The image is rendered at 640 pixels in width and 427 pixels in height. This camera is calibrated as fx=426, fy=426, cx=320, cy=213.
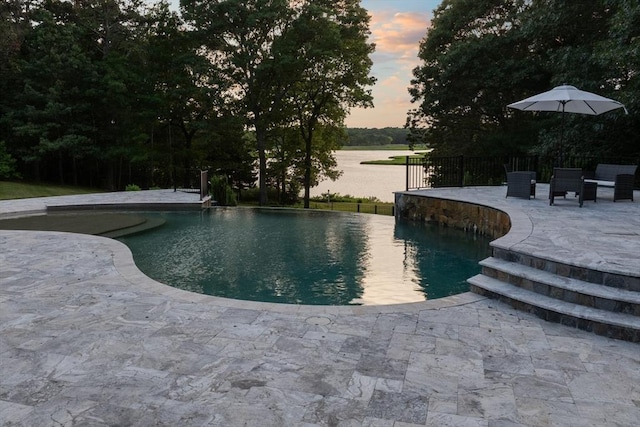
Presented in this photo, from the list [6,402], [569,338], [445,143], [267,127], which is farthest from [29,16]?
[569,338]

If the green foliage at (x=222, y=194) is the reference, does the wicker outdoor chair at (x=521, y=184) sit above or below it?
above

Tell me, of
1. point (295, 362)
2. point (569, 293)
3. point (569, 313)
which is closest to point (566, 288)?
point (569, 293)

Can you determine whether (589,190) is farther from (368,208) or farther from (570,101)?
(368,208)

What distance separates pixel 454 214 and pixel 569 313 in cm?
640

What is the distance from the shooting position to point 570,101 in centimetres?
930

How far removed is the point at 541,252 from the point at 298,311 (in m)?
2.91

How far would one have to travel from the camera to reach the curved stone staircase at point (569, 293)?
151 inches

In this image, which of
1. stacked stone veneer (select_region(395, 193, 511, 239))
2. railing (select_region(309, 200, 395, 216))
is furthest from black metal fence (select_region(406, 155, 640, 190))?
railing (select_region(309, 200, 395, 216))

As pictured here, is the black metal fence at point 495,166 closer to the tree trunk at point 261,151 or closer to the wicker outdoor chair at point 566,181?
the wicker outdoor chair at point 566,181

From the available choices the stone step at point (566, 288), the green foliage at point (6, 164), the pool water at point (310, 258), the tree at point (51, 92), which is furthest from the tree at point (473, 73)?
the green foliage at point (6, 164)

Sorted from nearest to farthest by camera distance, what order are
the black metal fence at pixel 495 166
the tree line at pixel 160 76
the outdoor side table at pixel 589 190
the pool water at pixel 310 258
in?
the pool water at pixel 310 258, the outdoor side table at pixel 589 190, the black metal fence at pixel 495 166, the tree line at pixel 160 76

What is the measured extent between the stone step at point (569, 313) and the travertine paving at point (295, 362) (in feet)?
0.35

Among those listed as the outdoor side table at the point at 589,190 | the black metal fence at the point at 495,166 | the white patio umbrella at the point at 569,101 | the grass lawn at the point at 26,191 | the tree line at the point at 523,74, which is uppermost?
the tree line at the point at 523,74

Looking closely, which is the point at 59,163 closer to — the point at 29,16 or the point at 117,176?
the point at 117,176
